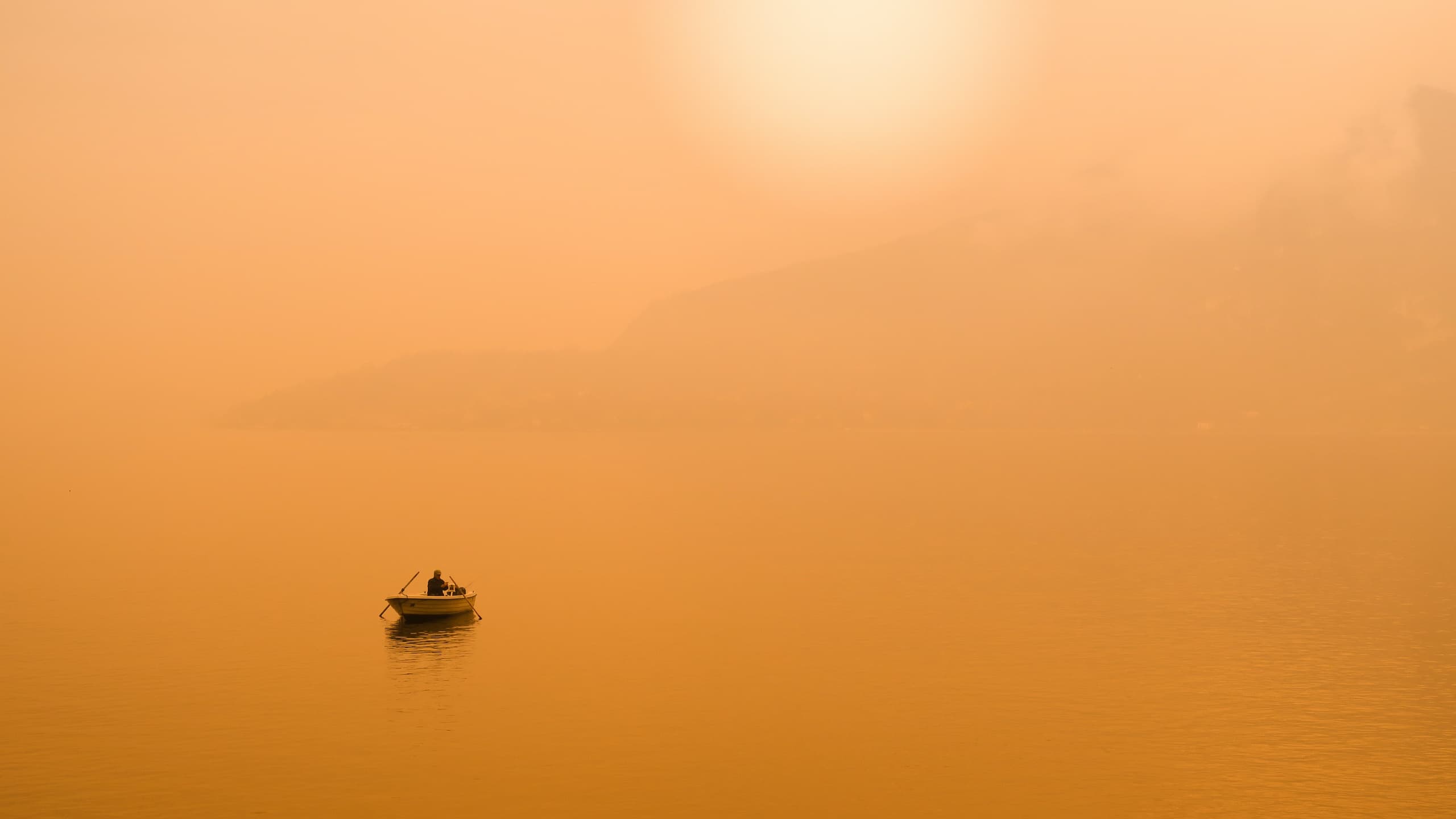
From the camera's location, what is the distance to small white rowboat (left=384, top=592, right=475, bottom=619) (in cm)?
7794

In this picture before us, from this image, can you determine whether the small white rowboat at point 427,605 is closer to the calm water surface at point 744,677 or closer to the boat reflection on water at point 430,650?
the boat reflection on water at point 430,650

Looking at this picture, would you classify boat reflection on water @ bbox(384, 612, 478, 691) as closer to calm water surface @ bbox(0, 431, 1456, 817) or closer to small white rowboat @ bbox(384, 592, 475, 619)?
calm water surface @ bbox(0, 431, 1456, 817)

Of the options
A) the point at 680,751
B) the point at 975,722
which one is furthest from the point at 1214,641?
the point at 680,751

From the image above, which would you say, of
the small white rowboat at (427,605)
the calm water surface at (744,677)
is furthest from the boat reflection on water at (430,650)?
the small white rowboat at (427,605)

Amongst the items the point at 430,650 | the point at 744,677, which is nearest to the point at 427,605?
the point at 430,650

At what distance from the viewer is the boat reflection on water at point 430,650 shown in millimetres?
64812

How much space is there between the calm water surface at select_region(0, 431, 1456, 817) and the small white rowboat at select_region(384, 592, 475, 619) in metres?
1.28

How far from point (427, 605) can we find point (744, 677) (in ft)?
76.3

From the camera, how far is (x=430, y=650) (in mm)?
72125

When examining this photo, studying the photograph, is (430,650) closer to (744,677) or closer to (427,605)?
(427,605)

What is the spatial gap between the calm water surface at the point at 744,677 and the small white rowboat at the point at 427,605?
4.19 ft

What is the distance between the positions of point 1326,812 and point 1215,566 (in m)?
66.6

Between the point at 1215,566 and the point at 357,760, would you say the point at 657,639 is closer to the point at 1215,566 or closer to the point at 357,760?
the point at 357,760

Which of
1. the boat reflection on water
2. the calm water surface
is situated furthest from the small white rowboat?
the calm water surface
